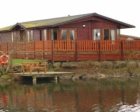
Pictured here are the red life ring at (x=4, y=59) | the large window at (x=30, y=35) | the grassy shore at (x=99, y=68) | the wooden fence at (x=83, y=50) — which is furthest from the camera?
the large window at (x=30, y=35)

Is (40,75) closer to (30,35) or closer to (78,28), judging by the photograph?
(78,28)

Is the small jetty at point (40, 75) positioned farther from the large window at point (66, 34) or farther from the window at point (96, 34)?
the window at point (96, 34)

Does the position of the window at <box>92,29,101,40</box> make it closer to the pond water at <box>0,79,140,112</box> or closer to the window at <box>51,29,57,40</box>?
the window at <box>51,29,57,40</box>

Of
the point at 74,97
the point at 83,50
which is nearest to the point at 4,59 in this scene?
the point at 83,50

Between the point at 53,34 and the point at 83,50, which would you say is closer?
the point at 83,50

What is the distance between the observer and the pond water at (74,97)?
92.0 feet

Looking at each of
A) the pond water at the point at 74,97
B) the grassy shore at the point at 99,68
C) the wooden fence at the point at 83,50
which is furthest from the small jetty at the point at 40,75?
the wooden fence at the point at 83,50

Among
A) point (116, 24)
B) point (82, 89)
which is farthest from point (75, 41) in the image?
point (82, 89)

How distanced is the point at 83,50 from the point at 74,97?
17.4m

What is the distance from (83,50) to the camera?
163ft

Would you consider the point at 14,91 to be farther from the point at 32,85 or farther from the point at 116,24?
the point at 116,24

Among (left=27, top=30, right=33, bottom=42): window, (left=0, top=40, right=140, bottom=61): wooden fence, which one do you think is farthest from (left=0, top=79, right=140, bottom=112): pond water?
(left=27, top=30, right=33, bottom=42): window

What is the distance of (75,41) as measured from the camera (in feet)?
162

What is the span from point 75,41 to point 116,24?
9.09 m
